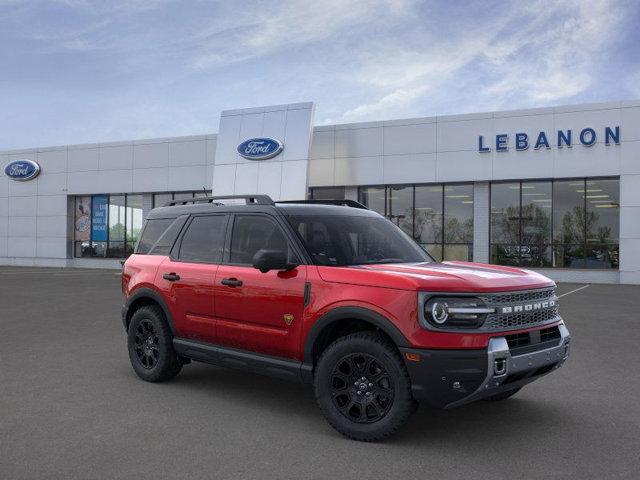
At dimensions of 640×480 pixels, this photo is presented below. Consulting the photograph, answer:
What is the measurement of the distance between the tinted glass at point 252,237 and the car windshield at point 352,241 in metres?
0.19

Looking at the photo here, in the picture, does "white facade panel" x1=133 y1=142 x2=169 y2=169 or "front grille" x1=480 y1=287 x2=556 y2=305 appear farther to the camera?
"white facade panel" x1=133 y1=142 x2=169 y2=169

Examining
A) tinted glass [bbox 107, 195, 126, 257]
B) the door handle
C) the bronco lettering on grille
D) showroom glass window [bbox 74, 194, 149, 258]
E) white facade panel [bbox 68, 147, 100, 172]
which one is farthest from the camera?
white facade panel [bbox 68, 147, 100, 172]

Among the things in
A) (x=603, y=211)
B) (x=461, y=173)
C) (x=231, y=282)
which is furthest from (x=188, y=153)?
(x=231, y=282)

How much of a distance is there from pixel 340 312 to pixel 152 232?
3057 mm

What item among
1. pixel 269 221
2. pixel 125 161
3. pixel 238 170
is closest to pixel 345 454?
pixel 269 221

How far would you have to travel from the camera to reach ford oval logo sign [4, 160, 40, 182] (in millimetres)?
33875

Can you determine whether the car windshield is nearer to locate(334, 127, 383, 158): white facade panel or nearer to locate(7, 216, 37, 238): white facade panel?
locate(334, 127, 383, 158): white facade panel

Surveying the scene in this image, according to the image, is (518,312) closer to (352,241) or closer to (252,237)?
(352,241)

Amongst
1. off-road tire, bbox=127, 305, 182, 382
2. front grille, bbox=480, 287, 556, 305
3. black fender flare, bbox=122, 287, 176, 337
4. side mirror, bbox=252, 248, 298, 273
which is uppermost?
side mirror, bbox=252, 248, 298, 273

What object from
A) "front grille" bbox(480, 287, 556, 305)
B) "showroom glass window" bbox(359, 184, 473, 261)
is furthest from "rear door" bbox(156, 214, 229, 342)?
"showroom glass window" bbox(359, 184, 473, 261)

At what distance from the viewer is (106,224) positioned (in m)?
32.8

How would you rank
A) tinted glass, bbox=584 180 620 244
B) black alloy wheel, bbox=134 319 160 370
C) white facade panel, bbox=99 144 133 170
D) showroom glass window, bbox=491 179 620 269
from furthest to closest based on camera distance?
1. white facade panel, bbox=99 144 133 170
2. showroom glass window, bbox=491 179 620 269
3. tinted glass, bbox=584 180 620 244
4. black alloy wheel, bbox=134 319 160 370

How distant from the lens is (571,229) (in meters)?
24.0

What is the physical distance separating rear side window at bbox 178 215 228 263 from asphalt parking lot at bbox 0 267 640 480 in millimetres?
1316
